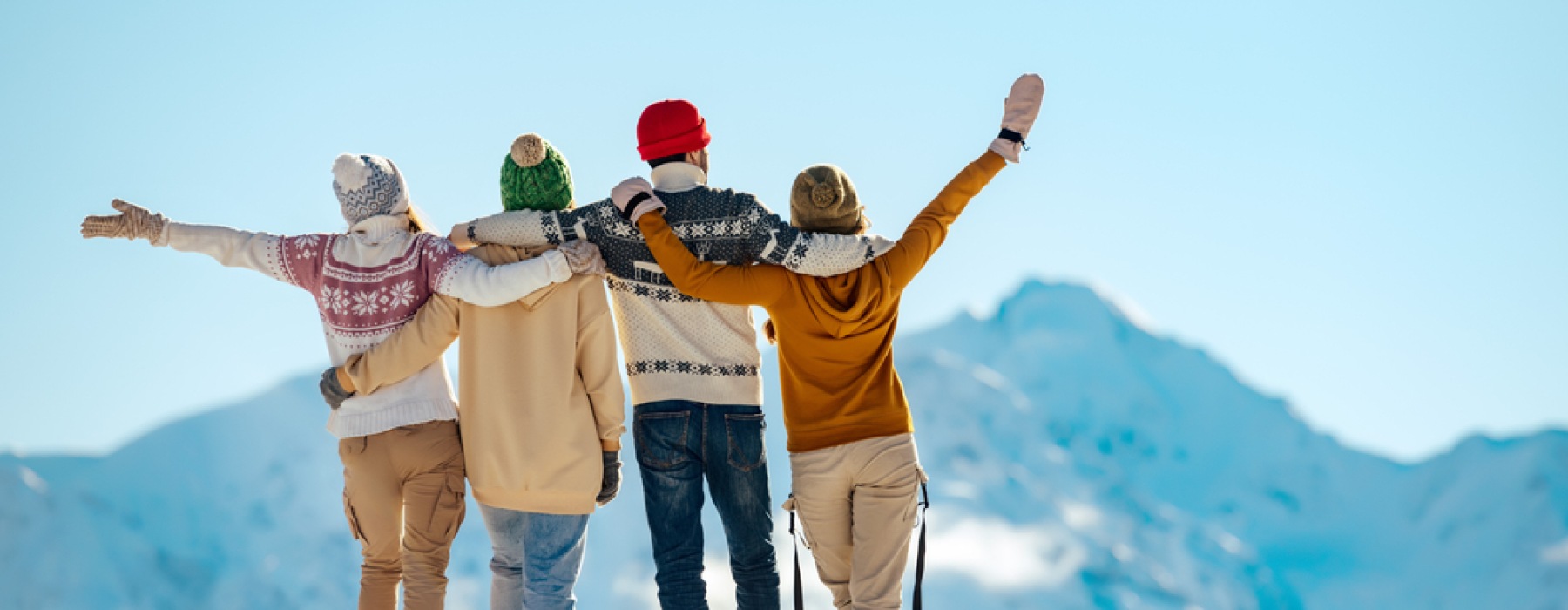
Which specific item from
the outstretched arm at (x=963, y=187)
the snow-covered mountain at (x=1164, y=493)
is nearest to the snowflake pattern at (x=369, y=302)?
the outstretched arm at (x=963, y=187)

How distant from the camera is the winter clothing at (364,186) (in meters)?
6.31

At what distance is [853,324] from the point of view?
21.0 feet

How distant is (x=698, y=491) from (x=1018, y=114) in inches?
95.2

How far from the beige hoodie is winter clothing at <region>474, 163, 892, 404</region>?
192mm

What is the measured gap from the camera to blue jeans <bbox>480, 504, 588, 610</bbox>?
6.24m

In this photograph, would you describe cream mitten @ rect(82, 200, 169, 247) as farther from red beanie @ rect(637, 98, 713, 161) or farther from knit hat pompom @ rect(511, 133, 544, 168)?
red beanie @ rect(637, 98, 713, 161)

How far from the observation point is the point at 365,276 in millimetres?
6359

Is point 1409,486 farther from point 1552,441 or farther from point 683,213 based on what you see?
point 683,213

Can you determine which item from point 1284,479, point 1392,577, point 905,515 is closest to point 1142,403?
point 1284,479

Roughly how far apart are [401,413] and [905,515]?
238 cm

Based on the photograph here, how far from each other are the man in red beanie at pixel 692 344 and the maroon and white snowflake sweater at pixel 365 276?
0.32 meters

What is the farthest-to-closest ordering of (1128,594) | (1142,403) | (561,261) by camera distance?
(1142,403)
(1128,594)
(561,261)

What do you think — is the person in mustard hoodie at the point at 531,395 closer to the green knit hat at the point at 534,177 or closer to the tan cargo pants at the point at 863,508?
the green knit hat at the point at 534,177

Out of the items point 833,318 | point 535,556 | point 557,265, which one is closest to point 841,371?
point 833,318
